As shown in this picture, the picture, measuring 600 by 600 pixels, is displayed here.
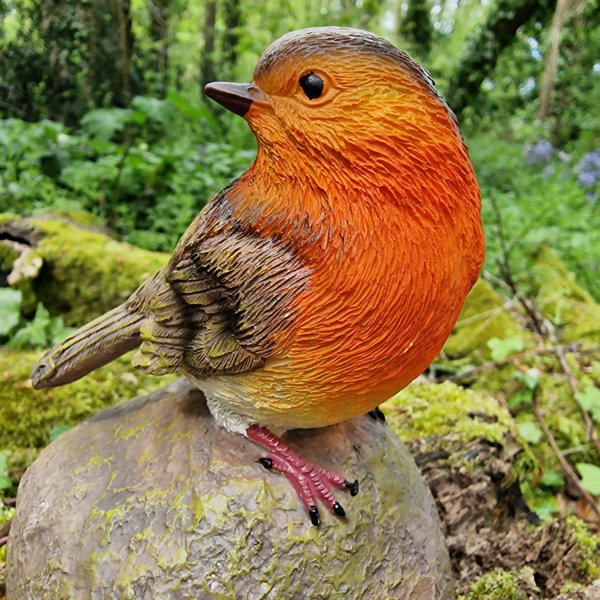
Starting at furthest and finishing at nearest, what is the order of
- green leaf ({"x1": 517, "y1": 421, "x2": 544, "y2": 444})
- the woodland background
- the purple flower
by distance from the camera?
the purple flower → the woodland background → green leaf ({"x1": 517, "y1": 421, "x2": 544, "y2": 444})

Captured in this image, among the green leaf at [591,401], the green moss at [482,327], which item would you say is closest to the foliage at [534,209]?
the green moss at [482,327]

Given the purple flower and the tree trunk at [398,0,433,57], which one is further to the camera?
the tree trunk at [398,0,433,57]

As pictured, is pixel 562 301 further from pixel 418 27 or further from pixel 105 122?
pixel 418 27

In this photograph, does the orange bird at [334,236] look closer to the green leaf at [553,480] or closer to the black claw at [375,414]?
the black claw at [375,414]

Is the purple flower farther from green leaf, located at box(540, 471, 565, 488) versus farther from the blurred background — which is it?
green leaf, located at box(540, 471, 565, 488)

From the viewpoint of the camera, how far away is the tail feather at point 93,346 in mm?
1565

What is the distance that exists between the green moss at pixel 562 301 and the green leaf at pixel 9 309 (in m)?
3.52

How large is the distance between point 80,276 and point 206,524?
2.33 metres

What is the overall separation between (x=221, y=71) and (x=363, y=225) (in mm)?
7435

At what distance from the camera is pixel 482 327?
3.61 meters

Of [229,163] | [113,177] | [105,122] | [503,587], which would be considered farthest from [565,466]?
[105,122]

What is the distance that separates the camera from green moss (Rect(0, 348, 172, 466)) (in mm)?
2381

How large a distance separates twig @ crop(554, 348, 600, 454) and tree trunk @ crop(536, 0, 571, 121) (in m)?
6.96

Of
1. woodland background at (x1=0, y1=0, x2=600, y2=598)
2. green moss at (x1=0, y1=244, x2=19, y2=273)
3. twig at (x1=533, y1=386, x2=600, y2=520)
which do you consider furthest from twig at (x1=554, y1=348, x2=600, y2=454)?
green moss at (x1=0, y1=244, x2=19, y2=273)
